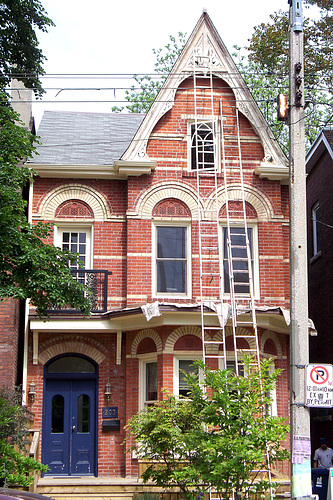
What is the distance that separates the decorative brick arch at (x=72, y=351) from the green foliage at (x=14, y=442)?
2308 mm

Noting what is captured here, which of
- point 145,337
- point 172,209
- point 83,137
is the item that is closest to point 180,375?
point 145,337

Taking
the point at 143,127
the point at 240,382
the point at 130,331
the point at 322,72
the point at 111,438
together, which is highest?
Result: the point at 322,72

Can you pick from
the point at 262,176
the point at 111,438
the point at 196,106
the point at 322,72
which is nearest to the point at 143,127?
the point at 196,106

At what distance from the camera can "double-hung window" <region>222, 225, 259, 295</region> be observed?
17172 mm

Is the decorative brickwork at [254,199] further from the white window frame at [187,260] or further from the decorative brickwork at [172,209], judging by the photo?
the white window frame at [187,260]

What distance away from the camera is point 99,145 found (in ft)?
63.0

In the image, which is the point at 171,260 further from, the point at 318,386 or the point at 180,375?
the point at 318,386

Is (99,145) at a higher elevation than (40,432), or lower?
higher

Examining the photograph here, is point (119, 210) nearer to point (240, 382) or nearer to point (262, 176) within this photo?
point (262, 176)

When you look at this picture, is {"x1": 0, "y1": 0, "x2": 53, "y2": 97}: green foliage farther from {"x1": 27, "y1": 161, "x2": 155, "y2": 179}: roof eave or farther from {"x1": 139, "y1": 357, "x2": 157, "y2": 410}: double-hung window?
{"x1": 139, "y1": 357, "x2": 157, "y2": 410}: double-hung window

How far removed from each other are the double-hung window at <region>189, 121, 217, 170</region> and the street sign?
29.9 ft

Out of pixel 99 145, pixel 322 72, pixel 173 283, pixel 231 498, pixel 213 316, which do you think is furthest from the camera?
pixel 322 72

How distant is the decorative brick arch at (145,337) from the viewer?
16266 mm

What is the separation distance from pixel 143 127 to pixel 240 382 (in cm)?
873
